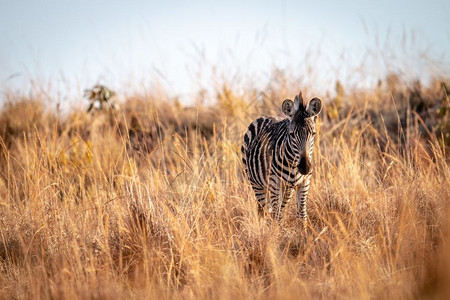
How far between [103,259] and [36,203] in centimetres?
105

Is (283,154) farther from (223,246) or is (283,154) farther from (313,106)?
(223,246)

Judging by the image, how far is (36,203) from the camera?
3.78m

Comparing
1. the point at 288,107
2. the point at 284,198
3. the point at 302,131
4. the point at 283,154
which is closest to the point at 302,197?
the point at 284,198

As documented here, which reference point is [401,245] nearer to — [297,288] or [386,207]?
[386,207]

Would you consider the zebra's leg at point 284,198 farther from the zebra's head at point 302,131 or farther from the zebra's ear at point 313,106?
the zebra's ear at point 313,106

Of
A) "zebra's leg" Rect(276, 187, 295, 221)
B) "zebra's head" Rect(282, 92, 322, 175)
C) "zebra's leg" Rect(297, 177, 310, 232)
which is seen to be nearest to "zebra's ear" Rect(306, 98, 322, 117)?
"zebra's head" Rect(282, 92, 322, 175)

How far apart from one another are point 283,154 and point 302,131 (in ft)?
1.45

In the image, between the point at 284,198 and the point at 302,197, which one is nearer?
the point at 302,197

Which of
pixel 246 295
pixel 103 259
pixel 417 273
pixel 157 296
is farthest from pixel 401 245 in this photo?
pixel 103 259

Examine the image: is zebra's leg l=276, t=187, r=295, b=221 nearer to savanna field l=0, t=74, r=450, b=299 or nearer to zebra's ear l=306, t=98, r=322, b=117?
savanna field l=0, t=74, r=450, b=299

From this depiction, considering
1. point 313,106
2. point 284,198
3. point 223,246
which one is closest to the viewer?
point 223,246

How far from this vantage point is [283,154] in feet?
12.6

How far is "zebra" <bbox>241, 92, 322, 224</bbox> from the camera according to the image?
11.5 feet

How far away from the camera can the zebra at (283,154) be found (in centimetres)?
350
